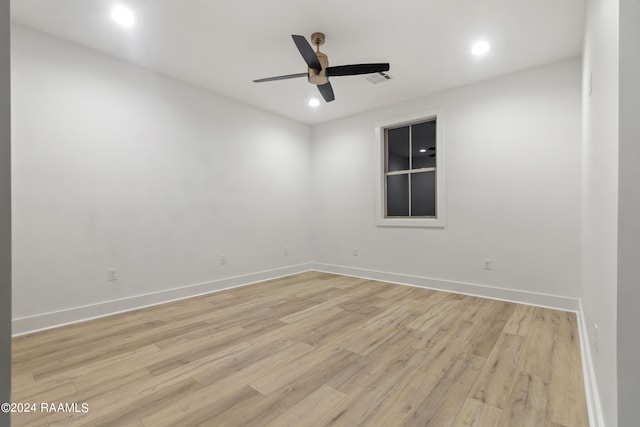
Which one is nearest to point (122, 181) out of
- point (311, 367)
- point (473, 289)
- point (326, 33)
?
point (326, 33)

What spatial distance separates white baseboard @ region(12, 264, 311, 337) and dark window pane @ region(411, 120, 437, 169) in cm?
286

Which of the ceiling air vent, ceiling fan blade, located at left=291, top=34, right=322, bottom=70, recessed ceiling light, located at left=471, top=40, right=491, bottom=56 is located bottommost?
ceiling fan blade, located at left=291, top=34, right=322, bottom=70

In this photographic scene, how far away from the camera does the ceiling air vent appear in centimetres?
336

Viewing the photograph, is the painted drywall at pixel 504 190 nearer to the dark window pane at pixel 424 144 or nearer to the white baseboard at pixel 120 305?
the dark window pane at pixel 424 144

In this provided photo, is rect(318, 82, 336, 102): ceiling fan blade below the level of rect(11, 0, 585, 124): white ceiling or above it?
below

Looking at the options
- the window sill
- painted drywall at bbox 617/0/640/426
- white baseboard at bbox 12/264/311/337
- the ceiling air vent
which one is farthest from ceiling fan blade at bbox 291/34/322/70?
white baseboard at bbox 12/264/311/337

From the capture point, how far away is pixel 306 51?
2373 millimetres

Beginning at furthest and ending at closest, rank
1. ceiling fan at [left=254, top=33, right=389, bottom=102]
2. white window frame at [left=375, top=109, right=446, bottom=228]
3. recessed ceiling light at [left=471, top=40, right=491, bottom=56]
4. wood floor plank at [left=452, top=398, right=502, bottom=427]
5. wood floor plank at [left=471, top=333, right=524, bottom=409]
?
white window frame at [left=375, top=109, right=446, bottom=228] → recessed ceiling light at [left=471, top=40, right=491, bottom=56] → ceiling fan at [left=254, top=33, right=389, bottom=102] → wood floor plank at [left=471, top=333, right=524, bottom=409] → wood floor plank at [left=452, top=398, right=502, bottom=427]

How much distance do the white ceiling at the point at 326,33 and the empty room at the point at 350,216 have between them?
0.02 m

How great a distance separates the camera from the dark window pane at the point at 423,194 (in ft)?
13.4

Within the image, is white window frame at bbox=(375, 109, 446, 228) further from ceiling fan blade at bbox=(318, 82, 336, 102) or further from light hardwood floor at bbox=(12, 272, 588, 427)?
ceiling fan blade at bbox=(318, 82, 336, 102)

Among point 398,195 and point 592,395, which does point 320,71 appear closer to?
point 398,195

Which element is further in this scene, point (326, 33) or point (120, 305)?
point (120, 305)

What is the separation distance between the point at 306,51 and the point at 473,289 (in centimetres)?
324
